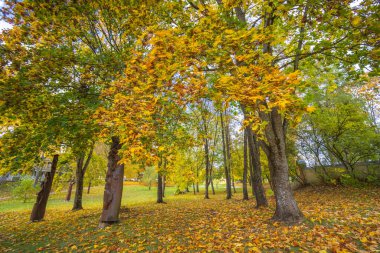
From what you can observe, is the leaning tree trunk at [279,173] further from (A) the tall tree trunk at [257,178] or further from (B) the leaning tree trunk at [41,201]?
(B) the leaning tree trunk at [41,201]

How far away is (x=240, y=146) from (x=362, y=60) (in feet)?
79.7

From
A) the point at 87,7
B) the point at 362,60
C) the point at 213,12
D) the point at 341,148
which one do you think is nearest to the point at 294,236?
the point at 362,60

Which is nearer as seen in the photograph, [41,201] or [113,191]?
[113,191]

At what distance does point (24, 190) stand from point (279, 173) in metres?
27.5

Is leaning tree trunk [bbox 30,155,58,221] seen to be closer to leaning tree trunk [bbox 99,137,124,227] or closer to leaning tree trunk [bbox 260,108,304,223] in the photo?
leaning tree trunk [bbox 99,137,124,227]

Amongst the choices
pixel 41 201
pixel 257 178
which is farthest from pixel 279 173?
pixel 41 201

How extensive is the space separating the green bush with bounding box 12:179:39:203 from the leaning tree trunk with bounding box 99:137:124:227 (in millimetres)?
18526

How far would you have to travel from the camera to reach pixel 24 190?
71.0ft

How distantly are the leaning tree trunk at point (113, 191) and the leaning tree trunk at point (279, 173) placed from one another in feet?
20.7

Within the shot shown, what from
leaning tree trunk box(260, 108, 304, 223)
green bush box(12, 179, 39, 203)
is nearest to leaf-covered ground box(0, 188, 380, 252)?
leaning tree trunk box(260, 108, 304, 223)

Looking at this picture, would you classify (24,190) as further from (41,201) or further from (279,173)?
(279,173)

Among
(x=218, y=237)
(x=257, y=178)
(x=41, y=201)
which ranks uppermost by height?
(x=257, y=178)

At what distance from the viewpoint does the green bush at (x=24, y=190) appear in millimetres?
21261

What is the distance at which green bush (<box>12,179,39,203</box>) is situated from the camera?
69.8ft
